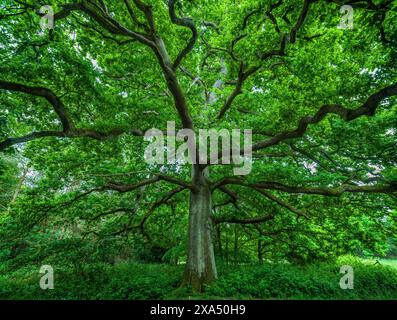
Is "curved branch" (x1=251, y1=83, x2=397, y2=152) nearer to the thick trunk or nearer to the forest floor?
the thick trunk

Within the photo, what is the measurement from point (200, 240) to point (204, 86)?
557cm

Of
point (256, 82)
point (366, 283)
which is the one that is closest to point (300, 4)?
point (256, 82)

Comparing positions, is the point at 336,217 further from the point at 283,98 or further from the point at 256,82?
the point at 256,82

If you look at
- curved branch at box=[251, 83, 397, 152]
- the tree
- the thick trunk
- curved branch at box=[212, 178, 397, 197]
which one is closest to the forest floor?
the thick trunk

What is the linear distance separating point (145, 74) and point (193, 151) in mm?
3225

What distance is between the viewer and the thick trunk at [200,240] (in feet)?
21.3

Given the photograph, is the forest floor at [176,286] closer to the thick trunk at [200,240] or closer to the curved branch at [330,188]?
the thick trunk at [200,240]

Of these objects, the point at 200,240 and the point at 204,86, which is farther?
the point at 204,86

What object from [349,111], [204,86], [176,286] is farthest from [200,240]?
[204,86]

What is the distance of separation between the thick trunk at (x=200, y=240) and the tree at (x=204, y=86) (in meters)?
0.03

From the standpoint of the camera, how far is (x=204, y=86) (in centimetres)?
807

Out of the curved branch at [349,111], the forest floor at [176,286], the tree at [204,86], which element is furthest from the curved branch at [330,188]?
the forest floor at [176,286]

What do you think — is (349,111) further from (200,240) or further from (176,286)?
(176,286)

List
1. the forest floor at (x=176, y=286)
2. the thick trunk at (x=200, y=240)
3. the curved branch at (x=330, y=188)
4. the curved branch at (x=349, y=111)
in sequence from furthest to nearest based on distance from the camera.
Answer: the thick trunk at (x=200, y=240), the forest floor at (x=176, y=286), the curved branch at (x=330, y=188), the curved branch at (x=349, y=111)
